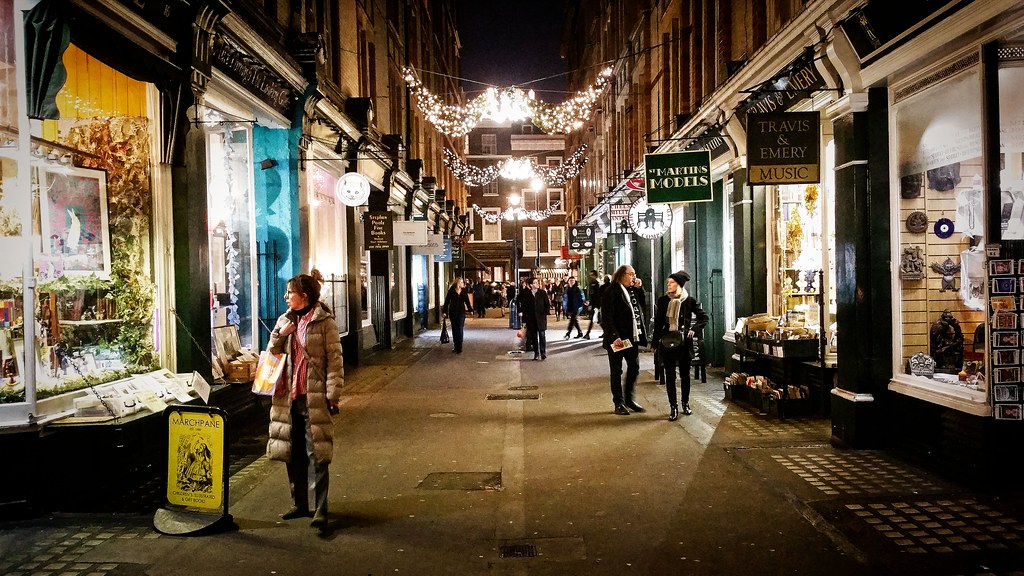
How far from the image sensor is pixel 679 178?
12508 millimetres

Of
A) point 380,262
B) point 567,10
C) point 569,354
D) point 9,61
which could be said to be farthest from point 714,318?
point 567,10

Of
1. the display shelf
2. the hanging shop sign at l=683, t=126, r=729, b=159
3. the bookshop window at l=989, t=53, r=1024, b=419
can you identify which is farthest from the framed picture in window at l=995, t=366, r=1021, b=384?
the display shelf

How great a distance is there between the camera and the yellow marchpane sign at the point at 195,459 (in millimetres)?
5430

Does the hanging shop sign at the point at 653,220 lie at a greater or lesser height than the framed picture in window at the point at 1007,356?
greater

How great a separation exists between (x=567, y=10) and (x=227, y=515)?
39508 millimetres

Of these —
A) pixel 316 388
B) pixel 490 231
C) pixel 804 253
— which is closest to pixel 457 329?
pixel 804 253

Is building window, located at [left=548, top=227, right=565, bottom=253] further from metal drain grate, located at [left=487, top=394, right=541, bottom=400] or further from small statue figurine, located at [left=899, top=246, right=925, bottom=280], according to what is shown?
small statue figurine, located at [left=899, top=246, right=925, bottom=280]

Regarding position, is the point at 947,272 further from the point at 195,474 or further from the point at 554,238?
the point at 554,238

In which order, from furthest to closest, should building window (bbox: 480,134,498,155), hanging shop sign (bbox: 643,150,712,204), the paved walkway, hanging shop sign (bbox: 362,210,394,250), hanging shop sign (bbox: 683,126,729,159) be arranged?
1. building window (bbox: 480,134,498,155)
2. hanging shop sign (bbox: 362,210,394,250)
3. hanging shop sign (bbox: 683,126,729,159)
4. hanging shop sign (bbox: 643,150,712,204)
5. the paved walkway

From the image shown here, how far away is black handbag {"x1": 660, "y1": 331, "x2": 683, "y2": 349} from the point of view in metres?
9.48

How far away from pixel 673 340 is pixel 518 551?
203 inches

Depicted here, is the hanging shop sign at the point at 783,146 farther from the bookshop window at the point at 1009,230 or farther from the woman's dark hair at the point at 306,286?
the woman's dark hair at the point at 306,286

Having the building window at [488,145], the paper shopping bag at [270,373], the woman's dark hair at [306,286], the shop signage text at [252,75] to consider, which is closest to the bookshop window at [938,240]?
the woman's dark hair at [306,286]

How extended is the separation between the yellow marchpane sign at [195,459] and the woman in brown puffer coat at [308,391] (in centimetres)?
41
